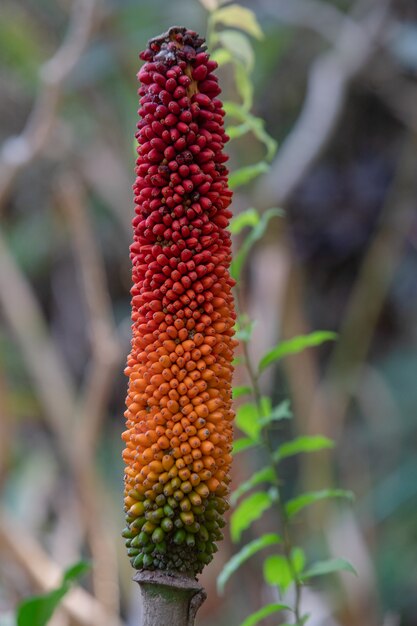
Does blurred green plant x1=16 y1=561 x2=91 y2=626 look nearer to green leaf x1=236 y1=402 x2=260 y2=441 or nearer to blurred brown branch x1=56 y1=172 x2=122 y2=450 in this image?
green leaf x1=236 y1=402 x2=260 y2=441

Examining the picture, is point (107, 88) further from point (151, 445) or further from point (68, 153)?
point (151, 445)

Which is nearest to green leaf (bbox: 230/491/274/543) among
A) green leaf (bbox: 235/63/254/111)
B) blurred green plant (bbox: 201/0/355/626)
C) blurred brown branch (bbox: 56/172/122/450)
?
blurred green plant (bbox: 201/0/355/626)

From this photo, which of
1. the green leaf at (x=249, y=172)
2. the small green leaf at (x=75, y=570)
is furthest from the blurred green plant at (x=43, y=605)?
the green leaf at (x=249, y=172)

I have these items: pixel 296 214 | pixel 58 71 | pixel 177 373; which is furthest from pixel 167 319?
pixel 296 214

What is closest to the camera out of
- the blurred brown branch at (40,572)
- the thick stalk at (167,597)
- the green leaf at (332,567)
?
the thick stalk at (167,597)

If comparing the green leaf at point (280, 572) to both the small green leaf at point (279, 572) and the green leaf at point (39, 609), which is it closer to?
the small green leaf at point (279, 572)

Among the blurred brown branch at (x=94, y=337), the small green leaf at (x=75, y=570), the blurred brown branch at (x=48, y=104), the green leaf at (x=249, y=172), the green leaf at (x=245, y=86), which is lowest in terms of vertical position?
the small green leaf at (x=75, y=570)
